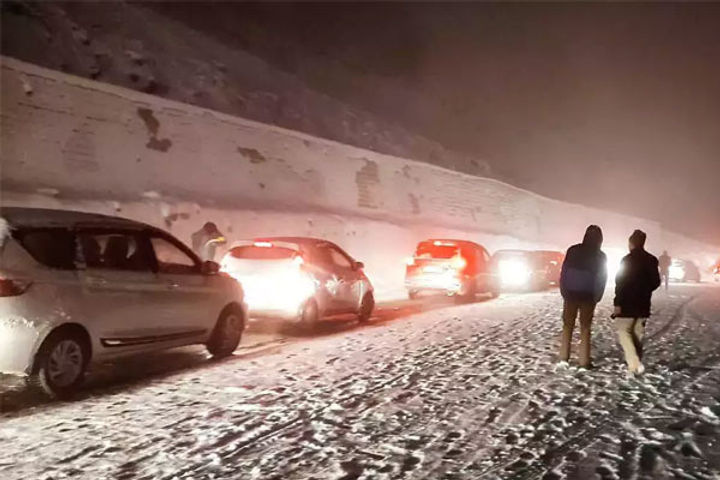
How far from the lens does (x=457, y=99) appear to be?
63.0m

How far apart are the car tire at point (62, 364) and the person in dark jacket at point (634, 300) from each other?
6.43m

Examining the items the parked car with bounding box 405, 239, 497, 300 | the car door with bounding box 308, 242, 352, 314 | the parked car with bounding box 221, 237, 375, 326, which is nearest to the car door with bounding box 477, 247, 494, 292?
the parked car with bounding box 405, 239, 497, 300

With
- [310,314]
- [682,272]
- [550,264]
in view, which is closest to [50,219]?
[310,314]

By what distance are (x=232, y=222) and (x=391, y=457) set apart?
A: 625 inches

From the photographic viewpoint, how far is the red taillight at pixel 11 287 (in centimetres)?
716

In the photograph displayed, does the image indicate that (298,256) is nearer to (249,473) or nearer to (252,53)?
(249,473)

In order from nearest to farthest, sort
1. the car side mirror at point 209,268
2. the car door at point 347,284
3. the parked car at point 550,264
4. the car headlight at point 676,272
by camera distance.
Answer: the car side mirror at point 209,268 → the car door at point 347,284 → the parked car at point 550,264 → the car headlight at point 676,272

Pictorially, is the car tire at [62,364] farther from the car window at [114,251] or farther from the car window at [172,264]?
Answer: the car window at [172,264]

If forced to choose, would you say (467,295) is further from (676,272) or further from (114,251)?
(676,272)

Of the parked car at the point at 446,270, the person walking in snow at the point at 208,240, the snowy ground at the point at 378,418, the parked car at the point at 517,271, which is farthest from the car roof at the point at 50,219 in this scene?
the parked car at the point at 517,271

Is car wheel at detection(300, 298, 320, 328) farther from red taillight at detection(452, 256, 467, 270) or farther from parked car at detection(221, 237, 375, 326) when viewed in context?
red taillight at detection(452, 256, 467, 270)


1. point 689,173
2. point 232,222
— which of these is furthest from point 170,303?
point 689,173

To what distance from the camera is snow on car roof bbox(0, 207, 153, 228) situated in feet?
25.3

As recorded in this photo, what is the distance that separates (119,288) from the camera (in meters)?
8.34
